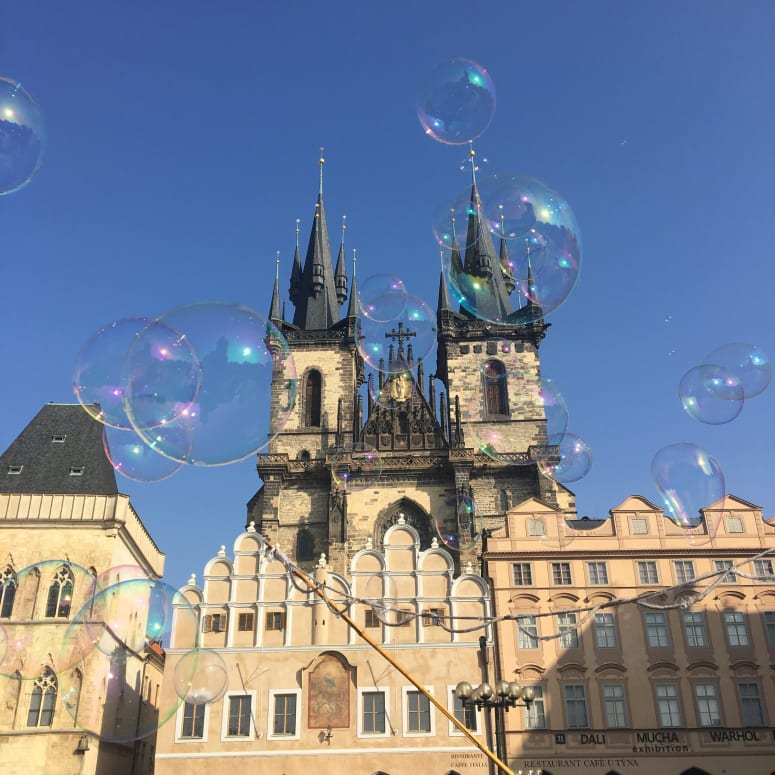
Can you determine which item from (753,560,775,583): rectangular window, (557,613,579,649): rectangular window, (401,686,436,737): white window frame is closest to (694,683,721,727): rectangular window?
(557,613,579,649): rectangular window

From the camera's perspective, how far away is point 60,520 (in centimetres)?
3262

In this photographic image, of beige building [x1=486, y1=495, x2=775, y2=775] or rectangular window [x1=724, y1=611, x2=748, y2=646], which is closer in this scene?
beige building [x1=486, y1=495, x2=775, y2=775]

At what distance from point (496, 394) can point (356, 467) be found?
10.1m

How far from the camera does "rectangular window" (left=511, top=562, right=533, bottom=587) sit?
Answer: 30922mm

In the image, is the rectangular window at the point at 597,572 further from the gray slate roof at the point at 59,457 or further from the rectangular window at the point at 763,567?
the gray slate roof at the point at 59,457

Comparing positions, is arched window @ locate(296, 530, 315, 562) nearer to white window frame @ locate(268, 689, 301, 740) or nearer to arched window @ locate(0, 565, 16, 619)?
white window frame @ locate(268, 689, 301, 740)

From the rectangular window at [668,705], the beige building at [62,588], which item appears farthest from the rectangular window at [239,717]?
the rectangular window at [668,705]

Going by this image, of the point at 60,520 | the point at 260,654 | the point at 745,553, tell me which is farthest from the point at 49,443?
the point at 745,553

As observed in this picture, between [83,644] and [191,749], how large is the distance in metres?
12.3

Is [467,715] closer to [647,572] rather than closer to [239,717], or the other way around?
[239,717]

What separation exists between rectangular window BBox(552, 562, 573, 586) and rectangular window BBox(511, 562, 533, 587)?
0.87 metres

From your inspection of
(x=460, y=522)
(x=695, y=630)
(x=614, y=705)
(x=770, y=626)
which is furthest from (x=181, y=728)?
(x=770, y=626)

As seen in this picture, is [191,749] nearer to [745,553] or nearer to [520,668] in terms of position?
[520,668]

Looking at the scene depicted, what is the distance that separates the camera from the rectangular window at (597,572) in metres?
30.7
